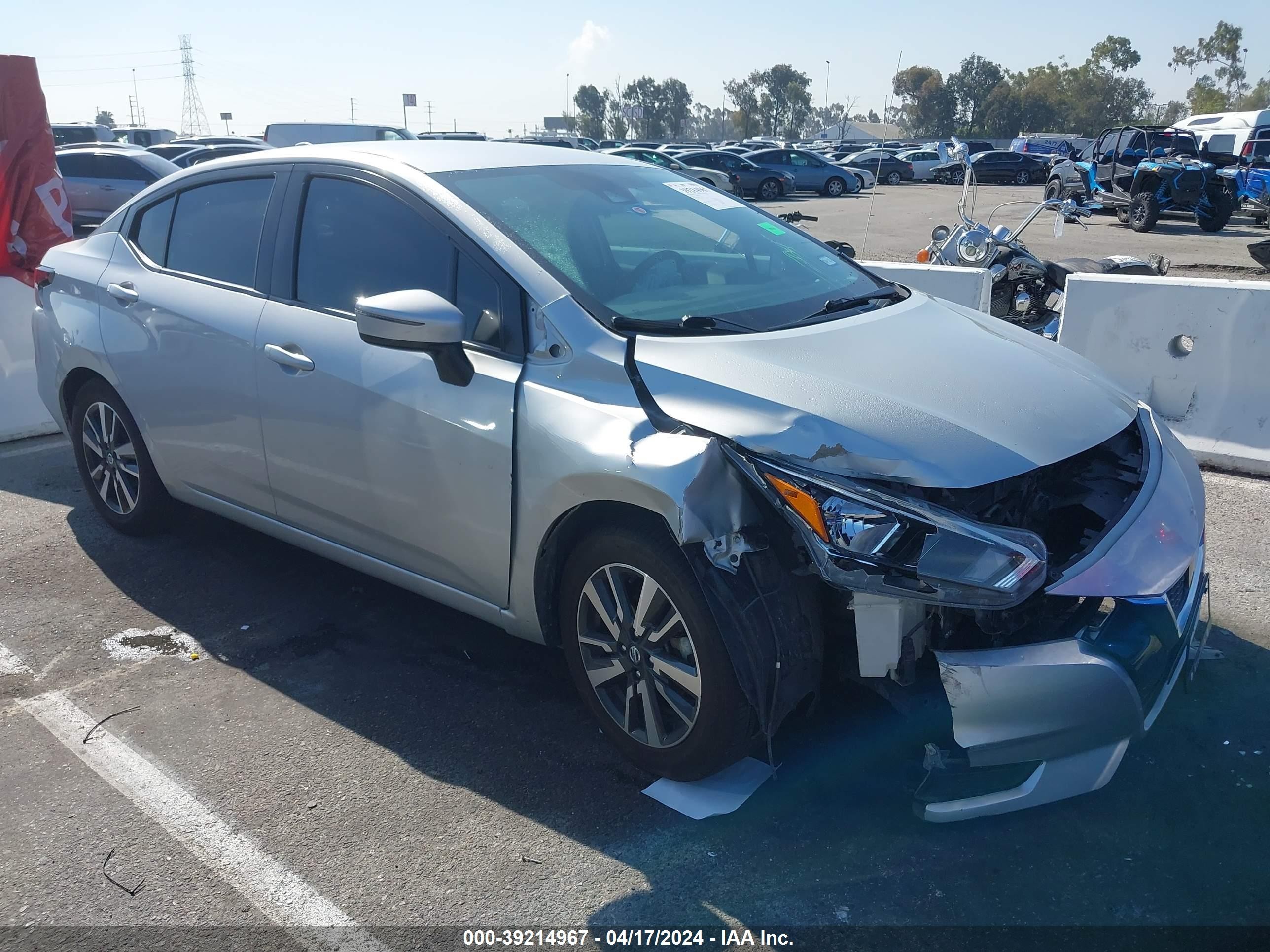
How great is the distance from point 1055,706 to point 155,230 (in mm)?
4060

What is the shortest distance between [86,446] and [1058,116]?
99733 mm

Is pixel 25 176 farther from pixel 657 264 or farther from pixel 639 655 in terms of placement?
pixel 639 655

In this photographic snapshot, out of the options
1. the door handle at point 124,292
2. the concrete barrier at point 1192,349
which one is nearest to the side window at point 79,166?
the door handle at point 124,292

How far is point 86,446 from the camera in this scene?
4.88m

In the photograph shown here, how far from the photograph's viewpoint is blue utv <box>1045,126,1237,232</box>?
19.0 meters

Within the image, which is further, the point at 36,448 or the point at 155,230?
the point at 36,448

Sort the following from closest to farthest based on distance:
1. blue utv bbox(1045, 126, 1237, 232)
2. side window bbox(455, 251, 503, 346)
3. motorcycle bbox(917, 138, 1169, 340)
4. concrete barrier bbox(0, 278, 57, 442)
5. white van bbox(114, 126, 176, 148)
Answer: side window bbox(455, 251, 503, 346) → concrete barrier bbox(0, 278, 57, 442) → motorcycle bbox(917, 138, 1169, 340) → blue utv bbox(1045, 126, 1237, 232) → white van bbox(114, 126, 176, 148)

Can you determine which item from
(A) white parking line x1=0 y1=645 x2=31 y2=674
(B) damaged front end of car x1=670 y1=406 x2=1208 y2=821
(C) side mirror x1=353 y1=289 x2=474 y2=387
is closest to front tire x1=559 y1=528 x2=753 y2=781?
(B) damaged front end of car x1=670 y1=406 x2=1208 y2=821

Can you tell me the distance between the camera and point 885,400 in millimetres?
2688

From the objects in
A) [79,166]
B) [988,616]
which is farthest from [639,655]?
[79,166]

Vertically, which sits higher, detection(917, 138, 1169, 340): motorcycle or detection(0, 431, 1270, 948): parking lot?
detection(917, 138, 1169, 340): motorcycle

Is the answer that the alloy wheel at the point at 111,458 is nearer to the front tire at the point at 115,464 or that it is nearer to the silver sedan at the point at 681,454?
the front tire at the point at 115,464

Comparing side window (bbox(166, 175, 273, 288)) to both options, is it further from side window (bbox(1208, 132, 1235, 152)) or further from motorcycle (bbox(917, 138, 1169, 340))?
side window (bbox(1208, 132, 1235, 152))

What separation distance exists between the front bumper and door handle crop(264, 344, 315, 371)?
2.32 meters
